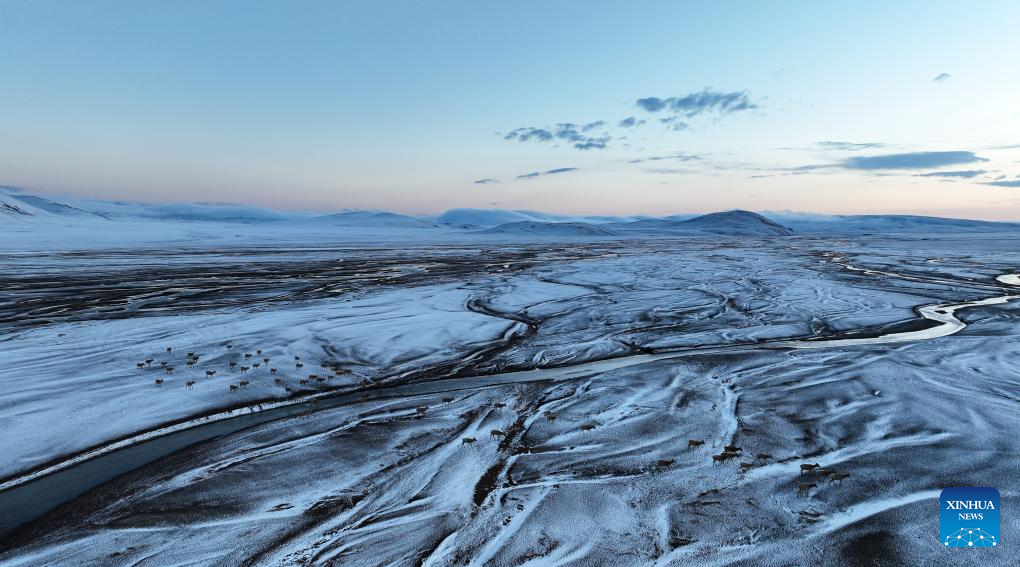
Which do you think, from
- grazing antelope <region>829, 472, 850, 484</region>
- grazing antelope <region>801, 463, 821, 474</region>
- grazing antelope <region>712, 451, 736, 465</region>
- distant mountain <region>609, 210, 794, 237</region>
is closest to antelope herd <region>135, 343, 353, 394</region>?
grazing antelope <region>712, 451, 736, 465</region>

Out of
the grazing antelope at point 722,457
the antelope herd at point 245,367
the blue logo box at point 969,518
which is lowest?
the antelope herd at point 245,367

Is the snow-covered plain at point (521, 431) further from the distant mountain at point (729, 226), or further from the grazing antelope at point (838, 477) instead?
the distant mountain at point (729, 226)

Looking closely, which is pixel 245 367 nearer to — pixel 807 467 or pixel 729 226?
pixel 807 467

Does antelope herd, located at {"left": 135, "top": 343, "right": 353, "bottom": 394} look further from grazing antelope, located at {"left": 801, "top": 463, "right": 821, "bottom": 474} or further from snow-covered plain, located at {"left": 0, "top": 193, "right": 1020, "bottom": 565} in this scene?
grazing antelope, located at {"left": 801, "top": 463, "right": 821, "bottom": 474}

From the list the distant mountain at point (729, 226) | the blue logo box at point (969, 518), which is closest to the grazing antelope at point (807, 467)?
the blue logo box at point (969, 518)

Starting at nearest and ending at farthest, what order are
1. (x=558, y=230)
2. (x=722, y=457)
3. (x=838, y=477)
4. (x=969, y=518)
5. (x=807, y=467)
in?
(x=969, y=518), (x=838, y=477), (x=807, y=467), (x=722, y=457), (x=558, y=230)

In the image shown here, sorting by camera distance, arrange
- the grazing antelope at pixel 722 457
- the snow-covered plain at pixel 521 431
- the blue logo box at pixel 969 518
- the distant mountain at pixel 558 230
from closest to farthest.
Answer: the blue logo box at pixel 969 518 < the snow-covered plain at pixel 521 431 < the grazing antelope at pixel 722 457 < the distant mountain at pixel 558 230

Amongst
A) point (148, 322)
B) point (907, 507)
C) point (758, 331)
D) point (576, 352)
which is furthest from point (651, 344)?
point (148, 322)


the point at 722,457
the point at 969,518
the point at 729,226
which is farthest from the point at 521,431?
the point at 729,226
